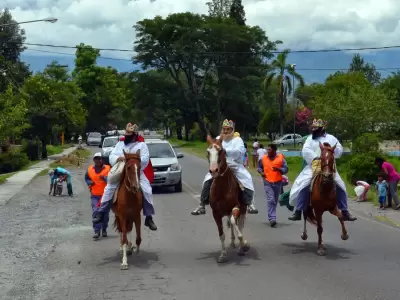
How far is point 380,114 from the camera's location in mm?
36875

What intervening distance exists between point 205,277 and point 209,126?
217ft

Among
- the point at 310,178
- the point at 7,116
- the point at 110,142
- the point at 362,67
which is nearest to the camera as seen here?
the point at 310,178

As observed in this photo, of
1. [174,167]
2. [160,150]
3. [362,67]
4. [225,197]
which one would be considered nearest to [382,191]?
[174,167]

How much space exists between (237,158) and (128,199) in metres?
2.01

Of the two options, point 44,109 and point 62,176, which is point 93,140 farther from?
point 62,176

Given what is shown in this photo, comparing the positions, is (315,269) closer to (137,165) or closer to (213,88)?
(137,165)

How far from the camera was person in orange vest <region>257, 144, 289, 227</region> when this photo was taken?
47.4 ft

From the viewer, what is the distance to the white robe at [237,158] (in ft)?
35.7

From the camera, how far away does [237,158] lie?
36.0ft

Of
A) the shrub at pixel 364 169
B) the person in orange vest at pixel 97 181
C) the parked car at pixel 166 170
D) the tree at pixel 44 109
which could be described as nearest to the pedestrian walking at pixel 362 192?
the shrub at pixel 364 169

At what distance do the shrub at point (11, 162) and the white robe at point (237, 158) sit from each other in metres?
29.9

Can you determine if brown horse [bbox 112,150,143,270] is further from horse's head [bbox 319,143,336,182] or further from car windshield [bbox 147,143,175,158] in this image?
car windshield [bbox 147,143,175,158]

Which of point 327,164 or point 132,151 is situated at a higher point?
point 132,151

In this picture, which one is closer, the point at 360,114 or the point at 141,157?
the point at 141,157
